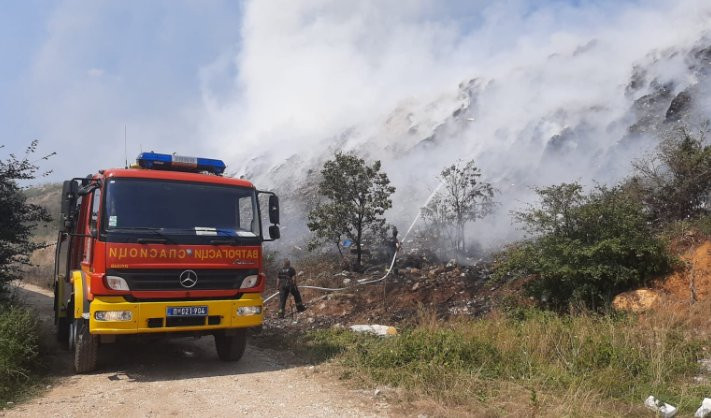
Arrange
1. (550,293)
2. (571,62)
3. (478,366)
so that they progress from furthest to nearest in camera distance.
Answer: (571,62)
(550,293)
(478,366)

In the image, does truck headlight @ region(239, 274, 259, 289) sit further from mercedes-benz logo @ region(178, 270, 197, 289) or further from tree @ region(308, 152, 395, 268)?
tree @ region(308, 152, 395, 268)

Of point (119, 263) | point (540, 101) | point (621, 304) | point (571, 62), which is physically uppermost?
point (571, 62)

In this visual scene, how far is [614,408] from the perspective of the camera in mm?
4535

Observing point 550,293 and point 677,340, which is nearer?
point 677,340

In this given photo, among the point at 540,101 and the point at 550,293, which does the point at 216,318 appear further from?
the point at 540,101

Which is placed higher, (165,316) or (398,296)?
(165,316)

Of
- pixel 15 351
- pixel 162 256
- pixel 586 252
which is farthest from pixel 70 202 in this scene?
pixel 586 252

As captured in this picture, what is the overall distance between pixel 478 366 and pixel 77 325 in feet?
15.6

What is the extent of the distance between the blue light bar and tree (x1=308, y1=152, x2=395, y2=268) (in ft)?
23.5

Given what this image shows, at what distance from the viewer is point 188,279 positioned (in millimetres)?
6039

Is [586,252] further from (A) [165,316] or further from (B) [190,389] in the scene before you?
(A) [165,316]

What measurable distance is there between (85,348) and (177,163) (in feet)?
8.24

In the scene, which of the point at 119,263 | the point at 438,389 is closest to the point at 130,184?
the point at 119,263

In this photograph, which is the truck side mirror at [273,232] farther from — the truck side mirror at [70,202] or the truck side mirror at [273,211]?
the truck side mirror at [70,202]
